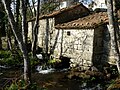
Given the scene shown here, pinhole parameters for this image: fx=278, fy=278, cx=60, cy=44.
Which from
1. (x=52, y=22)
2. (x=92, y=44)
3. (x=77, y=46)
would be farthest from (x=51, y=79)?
(x=52, y=22)

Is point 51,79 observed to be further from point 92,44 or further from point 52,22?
point 52,22

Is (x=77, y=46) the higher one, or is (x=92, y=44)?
(x=92, y=44)

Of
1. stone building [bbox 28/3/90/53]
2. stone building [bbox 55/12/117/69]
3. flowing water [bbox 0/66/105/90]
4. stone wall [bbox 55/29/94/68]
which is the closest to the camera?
flowing water [bbox 0/66/105/90]

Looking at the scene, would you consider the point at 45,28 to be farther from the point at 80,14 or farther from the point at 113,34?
the point at 113,34

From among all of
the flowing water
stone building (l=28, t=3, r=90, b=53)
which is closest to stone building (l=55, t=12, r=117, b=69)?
the flowing water

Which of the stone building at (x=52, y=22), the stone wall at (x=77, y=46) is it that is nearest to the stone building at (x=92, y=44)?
the stone wall at (x=77, y=46)

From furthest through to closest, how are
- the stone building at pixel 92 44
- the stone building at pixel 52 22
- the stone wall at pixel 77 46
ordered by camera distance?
the stone building at pixel 52 22
the stone wall at pixel 77 46
the stone building at pixel 92 44

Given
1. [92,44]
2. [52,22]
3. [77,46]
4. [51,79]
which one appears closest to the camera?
[51,79]

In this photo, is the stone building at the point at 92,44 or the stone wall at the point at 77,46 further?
the stone wall at the point at 77,46

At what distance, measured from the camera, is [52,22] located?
2238cm

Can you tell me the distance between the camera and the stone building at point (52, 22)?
22156mm

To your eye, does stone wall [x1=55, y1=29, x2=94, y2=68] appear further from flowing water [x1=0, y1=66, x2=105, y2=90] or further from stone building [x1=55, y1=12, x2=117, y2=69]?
flowing water [x1=0, y1=66, x2=105, y2=90]

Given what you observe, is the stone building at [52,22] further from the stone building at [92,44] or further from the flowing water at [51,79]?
the flowing water at [51,79]

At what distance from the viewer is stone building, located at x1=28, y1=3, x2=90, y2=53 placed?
872 inches
